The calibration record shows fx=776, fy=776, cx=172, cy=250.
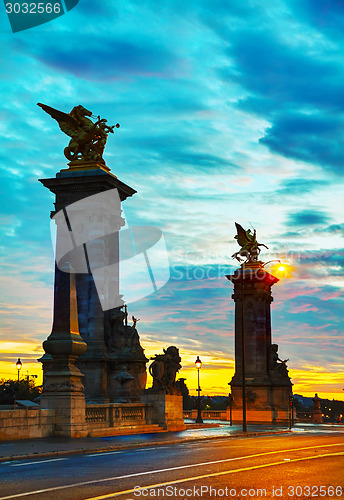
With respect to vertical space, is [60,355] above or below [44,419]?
above

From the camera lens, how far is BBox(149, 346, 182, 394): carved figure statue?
1588 inches

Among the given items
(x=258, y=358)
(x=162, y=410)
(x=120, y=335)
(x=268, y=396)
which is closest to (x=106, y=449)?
(x=162, y=410)

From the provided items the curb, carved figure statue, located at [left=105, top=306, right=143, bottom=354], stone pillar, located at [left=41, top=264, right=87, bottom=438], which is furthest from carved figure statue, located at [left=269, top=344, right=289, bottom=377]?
stone pillar, located at [left=41, top=264, right=87, bottom=438]

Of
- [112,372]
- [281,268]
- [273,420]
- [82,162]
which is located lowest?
[273,420]

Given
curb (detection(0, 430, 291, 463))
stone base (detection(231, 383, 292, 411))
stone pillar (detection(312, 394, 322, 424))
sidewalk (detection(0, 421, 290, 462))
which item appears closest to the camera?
curb (detection(0, 430, 291, 463))

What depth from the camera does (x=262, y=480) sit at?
50.5 feet

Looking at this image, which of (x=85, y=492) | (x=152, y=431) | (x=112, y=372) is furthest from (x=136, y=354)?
(x=85, y=492)

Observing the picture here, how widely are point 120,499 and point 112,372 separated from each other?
3550 cm

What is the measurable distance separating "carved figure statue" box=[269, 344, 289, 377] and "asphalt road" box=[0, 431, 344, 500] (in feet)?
131

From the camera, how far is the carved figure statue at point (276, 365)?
208 ft

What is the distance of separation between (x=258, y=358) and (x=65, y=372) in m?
36.0

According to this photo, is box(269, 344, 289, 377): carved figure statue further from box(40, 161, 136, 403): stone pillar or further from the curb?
the curb

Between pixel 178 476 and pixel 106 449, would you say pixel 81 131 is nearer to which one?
pixel 106 449

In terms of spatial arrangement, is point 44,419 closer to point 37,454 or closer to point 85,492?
point 37,454
